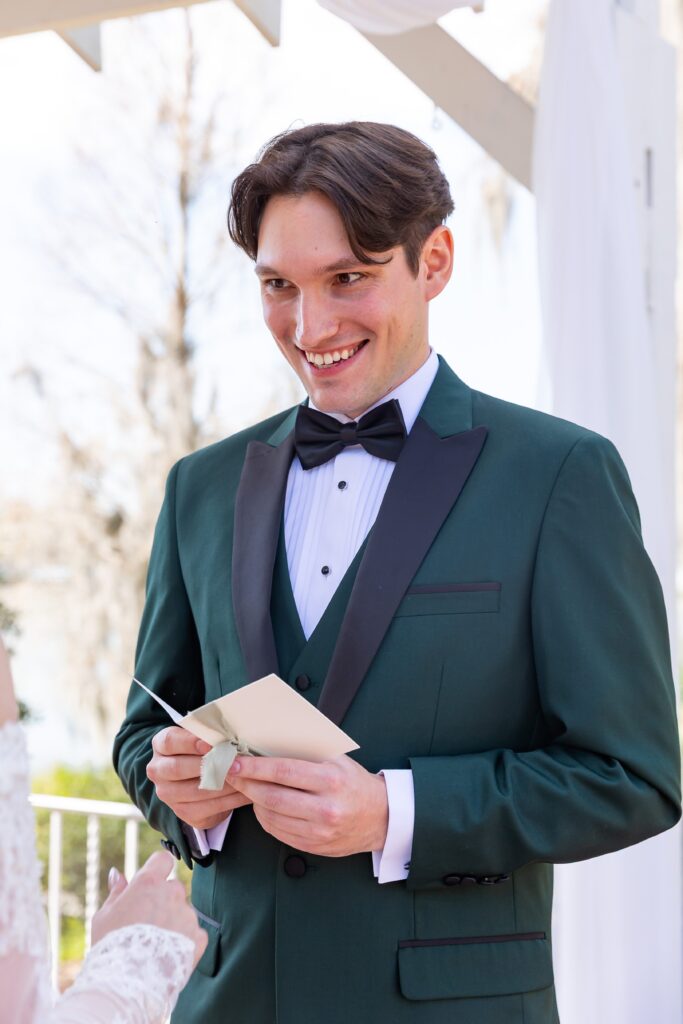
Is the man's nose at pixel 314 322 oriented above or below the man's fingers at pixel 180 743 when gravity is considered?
above

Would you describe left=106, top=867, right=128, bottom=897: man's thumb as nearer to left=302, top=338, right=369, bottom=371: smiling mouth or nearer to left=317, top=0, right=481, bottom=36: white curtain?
left=302, top=338, right=369, bottom=371: smiling mouth

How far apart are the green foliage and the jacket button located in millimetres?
7845

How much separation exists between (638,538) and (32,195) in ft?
28.5

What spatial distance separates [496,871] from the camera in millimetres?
1811

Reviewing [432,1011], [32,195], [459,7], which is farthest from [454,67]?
[32,195]

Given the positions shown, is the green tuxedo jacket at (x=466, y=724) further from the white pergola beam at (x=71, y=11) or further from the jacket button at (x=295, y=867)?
the white pergola beam at (x=71, y=11)

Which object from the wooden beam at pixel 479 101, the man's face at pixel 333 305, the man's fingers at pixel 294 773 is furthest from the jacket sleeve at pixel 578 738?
the wooden beam at pixel 479 101

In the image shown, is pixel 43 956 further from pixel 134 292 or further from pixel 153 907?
pixel 134 292

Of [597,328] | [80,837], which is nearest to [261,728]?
[597,328]

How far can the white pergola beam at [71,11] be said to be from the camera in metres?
2.93

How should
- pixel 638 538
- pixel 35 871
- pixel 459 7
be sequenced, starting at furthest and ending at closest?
pixel 459 7
pixel 638 538
pixel 35 871

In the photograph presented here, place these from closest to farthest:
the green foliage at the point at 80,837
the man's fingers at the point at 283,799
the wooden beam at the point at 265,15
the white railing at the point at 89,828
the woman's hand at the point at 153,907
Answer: the woman's hand at the point at 153,907 < the man's fingers at the point at 283,799 < the wooden beam at the point at 265,15 < the white railing at the point at 89,828 < the green foliage at the point at 80,837

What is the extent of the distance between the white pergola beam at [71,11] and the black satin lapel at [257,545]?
50.4 inches

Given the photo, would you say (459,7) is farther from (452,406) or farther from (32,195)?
(32,195)
